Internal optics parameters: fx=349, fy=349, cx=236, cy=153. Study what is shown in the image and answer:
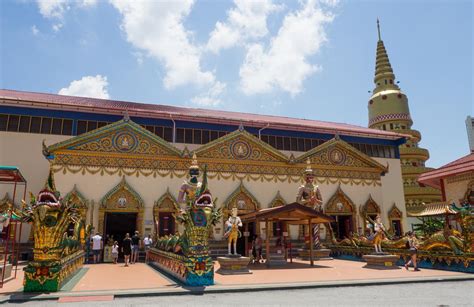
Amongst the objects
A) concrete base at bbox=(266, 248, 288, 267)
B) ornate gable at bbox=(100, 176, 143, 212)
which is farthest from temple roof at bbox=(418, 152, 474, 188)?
ornate gable at bbox=(100, 176, 143, 212)

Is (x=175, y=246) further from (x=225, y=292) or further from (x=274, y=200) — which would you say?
(x=274, y=200)

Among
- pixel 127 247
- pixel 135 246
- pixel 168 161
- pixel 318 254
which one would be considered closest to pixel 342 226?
pixel 318 254

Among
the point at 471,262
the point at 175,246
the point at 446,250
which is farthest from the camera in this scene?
the point at 446,250

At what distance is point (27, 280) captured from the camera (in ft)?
30.6

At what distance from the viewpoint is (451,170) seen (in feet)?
82.4

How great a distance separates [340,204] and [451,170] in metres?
8.48

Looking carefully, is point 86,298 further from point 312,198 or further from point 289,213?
point 312,198

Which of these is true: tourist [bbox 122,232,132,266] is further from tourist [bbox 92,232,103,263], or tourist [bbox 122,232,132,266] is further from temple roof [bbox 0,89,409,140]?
temple roof [bbox 0,89,409,140]

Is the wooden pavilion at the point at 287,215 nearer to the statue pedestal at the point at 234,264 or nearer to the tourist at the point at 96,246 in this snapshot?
the statue pedestal at the point at 234,264

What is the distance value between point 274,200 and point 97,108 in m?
12.6

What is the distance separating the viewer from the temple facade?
774 inches

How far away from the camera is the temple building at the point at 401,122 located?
35969mm

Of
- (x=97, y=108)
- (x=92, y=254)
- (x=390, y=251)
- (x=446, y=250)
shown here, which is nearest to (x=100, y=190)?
(x=92, y=254)

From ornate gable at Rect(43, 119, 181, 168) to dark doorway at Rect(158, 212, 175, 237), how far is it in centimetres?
321
